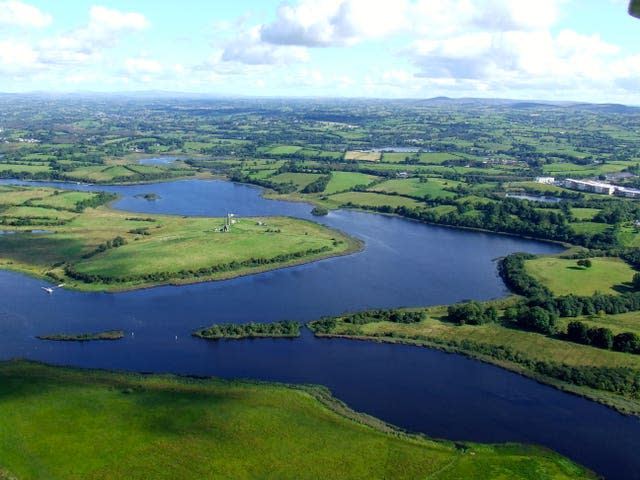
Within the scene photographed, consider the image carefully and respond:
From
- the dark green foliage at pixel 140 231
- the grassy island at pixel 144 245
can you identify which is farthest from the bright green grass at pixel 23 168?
the dark green foliage at pixel 140 231

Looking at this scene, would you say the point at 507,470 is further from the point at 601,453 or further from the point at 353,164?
the point at 353,164

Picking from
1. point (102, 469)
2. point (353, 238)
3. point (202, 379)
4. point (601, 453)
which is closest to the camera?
point (102, 469)

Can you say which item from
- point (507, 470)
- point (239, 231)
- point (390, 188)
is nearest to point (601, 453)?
point (507, 470)

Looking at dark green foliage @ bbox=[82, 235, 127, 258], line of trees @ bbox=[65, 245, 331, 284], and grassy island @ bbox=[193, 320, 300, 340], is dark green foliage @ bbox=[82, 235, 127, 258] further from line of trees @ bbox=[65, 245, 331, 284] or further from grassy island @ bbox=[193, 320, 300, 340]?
grassy island @ bbox=[193, 320, 300, 340]

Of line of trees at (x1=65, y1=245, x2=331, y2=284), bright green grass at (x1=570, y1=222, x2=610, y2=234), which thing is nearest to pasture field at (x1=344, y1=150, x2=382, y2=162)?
bright green grass at (x1=570, y1=222, x2=610, y2=234)

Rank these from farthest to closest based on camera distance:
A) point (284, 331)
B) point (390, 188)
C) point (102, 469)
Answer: point (390, 188) < point (284, 331) < point (102, 469)

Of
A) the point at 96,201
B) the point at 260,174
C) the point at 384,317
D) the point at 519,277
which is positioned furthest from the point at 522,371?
the point at 260,174
